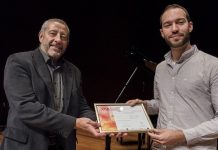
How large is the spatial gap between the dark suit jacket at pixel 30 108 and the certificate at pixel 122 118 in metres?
0.24

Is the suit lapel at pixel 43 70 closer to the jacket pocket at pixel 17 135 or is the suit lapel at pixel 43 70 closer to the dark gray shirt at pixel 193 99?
the jacket pocket at pixel 17 135

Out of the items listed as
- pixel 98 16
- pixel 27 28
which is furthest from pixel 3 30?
pixel 98 16

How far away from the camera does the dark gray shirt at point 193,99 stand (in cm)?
197

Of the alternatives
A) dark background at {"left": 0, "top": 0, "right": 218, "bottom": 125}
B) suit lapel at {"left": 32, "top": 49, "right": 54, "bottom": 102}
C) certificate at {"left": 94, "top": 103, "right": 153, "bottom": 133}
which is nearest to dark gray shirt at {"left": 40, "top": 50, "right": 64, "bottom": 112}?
suit lapel at {"left": 32, "top": 49, "right": 54, "bottom": 102}

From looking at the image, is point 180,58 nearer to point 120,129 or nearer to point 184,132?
point 184,132

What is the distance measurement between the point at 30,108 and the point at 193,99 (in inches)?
44.6

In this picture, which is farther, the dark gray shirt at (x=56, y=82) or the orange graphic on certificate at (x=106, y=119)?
the dark gray shirt at (x=56, y=82)

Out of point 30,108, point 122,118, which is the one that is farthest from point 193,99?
point 30,108

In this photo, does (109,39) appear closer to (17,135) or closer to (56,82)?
(56,82)

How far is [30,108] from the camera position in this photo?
82.7 inches

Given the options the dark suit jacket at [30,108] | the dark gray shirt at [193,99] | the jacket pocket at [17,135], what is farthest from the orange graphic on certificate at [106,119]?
the jacket pocket at [17,135]

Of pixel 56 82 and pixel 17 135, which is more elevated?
pixel 56 82

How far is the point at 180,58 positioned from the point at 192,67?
0.12 meters

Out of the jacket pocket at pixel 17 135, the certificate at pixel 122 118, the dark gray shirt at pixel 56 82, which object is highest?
the dark gray shirt at pixel 56 82
